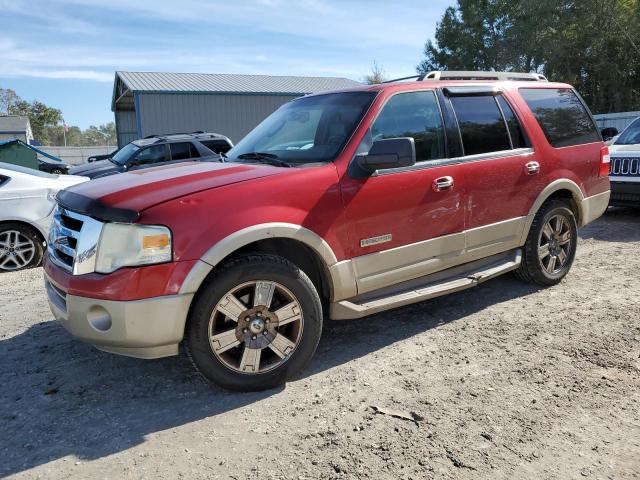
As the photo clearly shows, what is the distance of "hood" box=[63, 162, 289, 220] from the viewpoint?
3.14 metres

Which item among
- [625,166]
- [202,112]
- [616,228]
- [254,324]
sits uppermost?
[202,112]

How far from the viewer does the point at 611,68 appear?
3525 centimetres

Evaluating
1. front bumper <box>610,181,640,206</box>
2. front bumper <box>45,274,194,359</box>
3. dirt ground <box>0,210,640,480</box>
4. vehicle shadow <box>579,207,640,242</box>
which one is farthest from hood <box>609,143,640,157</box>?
front bumper <box>45,274,194,359</box>

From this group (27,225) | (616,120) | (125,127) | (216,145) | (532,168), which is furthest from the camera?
(125,127)

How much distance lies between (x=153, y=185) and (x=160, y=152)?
10871mm

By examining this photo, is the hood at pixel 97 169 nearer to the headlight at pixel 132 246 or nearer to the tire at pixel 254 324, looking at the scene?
the headlight at pixel 132 246

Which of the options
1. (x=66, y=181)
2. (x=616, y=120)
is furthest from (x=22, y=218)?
(x=616, y=120)

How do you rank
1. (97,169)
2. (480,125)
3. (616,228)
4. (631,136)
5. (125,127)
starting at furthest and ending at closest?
(125,127), (97,169), (631,136), (616,228), (480,125)

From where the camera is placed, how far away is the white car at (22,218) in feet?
22.6

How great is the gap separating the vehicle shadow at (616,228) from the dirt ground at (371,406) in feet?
10.7

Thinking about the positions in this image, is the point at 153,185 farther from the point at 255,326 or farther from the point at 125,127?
the point at 125,127

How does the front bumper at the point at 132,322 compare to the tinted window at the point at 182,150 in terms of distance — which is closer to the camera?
the front bumper at the point at 132,322

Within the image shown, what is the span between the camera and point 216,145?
14273mm

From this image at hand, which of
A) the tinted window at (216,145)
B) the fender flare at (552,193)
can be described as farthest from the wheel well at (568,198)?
the tinted window at (216,145)
